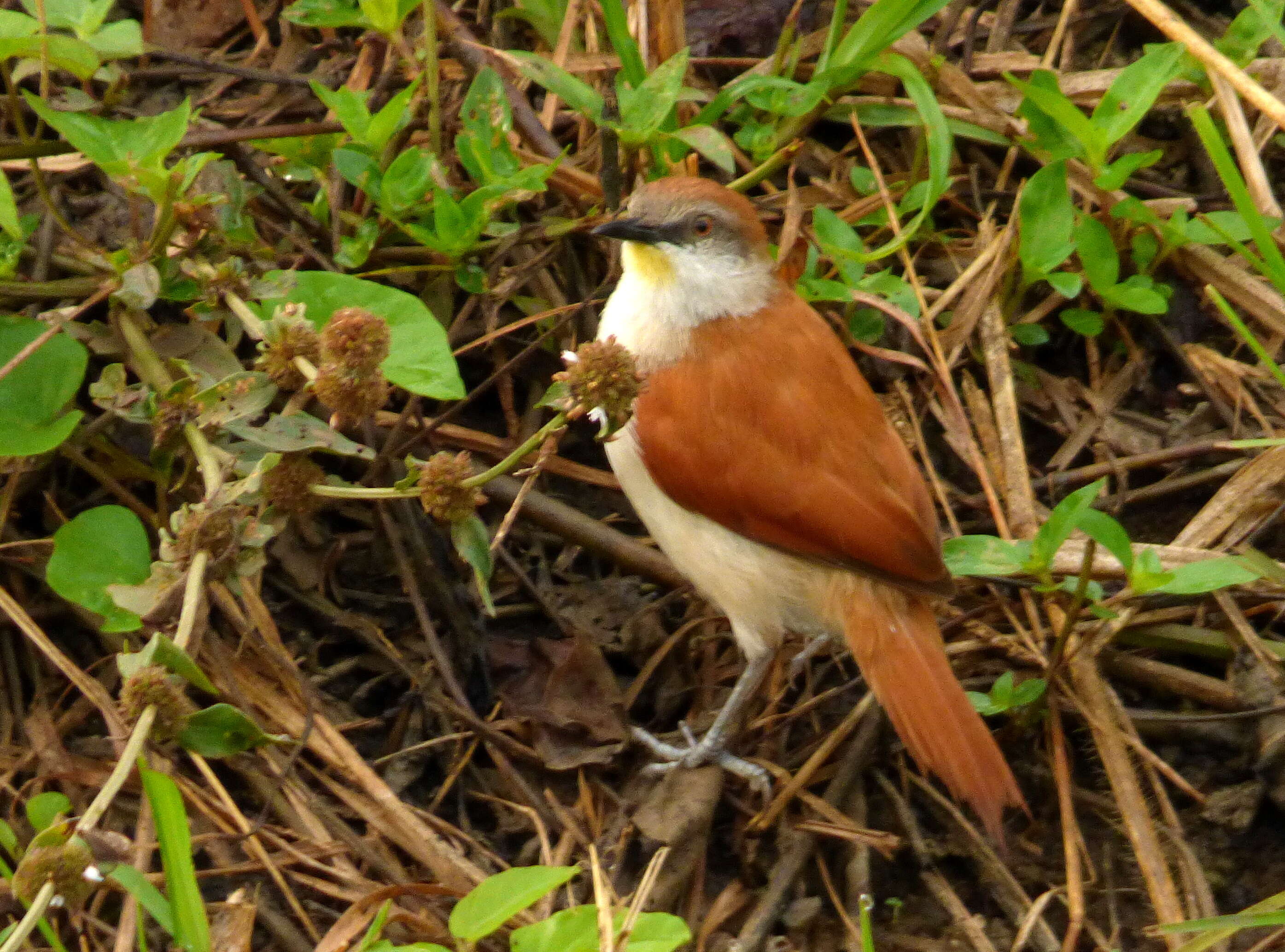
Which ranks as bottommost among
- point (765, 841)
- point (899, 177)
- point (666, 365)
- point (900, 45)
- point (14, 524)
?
point (765, 841)

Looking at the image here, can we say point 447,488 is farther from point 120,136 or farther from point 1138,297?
point 1138,297

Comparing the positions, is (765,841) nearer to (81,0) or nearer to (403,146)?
(403,146)

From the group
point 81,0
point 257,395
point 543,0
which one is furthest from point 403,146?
point 257,395

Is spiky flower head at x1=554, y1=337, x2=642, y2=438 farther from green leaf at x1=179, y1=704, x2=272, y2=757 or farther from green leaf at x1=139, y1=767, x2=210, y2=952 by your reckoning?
green leaf at x1=139, y1=767, x2=210, y2=952

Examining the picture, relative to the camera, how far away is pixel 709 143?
3.86 meters

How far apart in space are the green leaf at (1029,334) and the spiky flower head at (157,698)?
264 centimetres

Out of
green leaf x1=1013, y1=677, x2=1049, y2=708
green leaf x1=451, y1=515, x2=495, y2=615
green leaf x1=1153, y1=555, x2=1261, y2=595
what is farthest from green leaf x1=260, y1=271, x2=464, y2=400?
green leaf x1=1153, y1=555, x2=1261, y2=595

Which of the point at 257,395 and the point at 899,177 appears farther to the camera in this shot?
the point at 899,177

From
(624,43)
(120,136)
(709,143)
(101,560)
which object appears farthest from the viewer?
(624,43)

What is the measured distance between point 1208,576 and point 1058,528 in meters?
0.35

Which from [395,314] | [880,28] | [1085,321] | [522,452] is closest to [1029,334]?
[1085,321]

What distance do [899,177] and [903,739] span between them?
1925 millimetres

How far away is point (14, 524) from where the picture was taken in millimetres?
3590

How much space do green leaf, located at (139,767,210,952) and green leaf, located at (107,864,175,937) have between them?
0.02m
